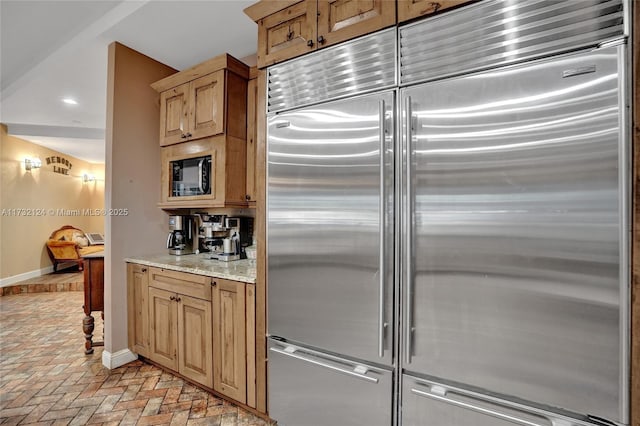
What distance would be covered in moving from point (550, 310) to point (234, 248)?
85.2 inches

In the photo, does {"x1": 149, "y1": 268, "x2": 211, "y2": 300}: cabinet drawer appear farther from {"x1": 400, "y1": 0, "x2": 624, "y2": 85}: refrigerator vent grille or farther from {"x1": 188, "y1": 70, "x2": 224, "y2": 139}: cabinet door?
{"x1": 400, "y1": 0, "x2": 624, "y2": 85}: refrigerator vent grille

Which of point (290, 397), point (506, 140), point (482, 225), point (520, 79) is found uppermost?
point (520, 79)

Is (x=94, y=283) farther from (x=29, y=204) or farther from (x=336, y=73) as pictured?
(x=29, y=204)

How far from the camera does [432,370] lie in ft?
4.39

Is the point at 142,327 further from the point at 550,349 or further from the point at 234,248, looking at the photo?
the point at 550,349

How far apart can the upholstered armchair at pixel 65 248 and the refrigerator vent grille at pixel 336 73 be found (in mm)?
6324

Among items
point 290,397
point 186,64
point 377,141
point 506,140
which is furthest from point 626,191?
point 186,64

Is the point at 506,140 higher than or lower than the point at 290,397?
higher

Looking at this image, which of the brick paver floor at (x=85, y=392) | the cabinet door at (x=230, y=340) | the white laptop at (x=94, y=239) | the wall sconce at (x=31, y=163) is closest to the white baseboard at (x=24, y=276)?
the white laptop at (x=94, y=239)

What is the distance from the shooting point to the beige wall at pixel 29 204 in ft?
16.9

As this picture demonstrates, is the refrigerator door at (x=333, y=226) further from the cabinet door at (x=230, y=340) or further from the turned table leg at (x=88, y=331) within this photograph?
the turned table leg at (x=88, y=331)

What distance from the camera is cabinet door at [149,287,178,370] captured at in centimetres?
231

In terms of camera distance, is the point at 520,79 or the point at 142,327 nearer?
the point at 520,79

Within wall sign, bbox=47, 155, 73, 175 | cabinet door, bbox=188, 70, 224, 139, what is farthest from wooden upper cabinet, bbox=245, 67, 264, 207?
wall sign, bbox=47, 155, 73, 175
